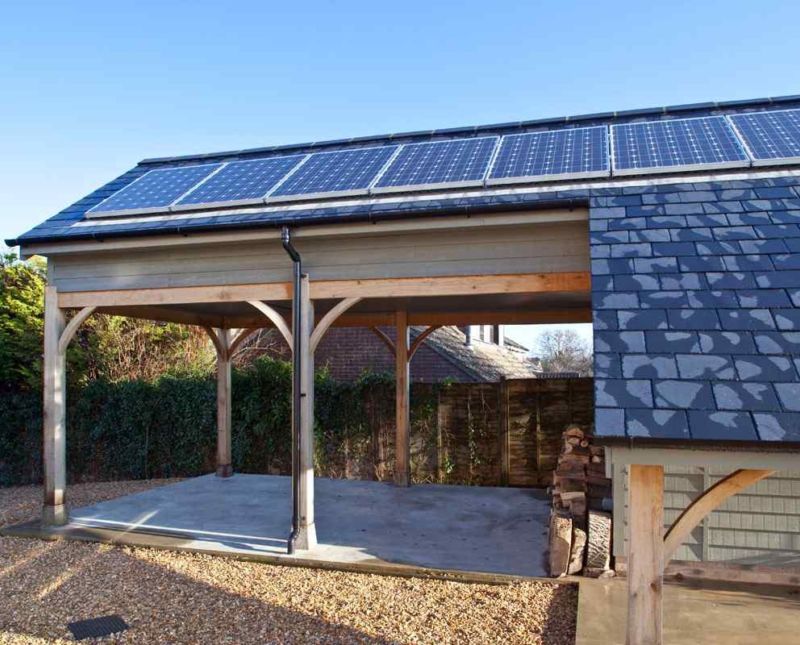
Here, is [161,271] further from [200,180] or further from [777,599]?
[777,599]

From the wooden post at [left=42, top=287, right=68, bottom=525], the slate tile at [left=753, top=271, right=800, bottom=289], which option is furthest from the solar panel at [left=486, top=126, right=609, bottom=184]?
the wooden post at [left=42, top=287, right=68, bottom=525]

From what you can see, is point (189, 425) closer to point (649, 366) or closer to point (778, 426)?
point (649, 366)

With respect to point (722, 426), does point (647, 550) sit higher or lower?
lower

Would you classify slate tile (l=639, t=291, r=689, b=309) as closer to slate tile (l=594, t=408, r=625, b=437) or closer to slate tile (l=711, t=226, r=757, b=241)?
slate tile (l=711, t=226, r=757, b=241)

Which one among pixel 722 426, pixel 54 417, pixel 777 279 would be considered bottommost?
pixel 54 417

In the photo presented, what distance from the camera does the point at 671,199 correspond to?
5.27 metres

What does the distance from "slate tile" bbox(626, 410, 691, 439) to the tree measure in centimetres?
3572

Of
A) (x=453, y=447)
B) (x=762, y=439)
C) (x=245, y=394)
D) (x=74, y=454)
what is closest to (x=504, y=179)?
(x=762, y=439)

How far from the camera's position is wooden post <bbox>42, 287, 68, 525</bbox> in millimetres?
7270

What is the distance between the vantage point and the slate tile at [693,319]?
3736 mm

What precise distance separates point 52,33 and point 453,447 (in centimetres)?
940

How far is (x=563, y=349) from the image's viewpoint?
42625 mm

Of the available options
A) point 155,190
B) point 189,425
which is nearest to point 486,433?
point 189,425

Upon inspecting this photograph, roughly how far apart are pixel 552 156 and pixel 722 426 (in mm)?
4213
